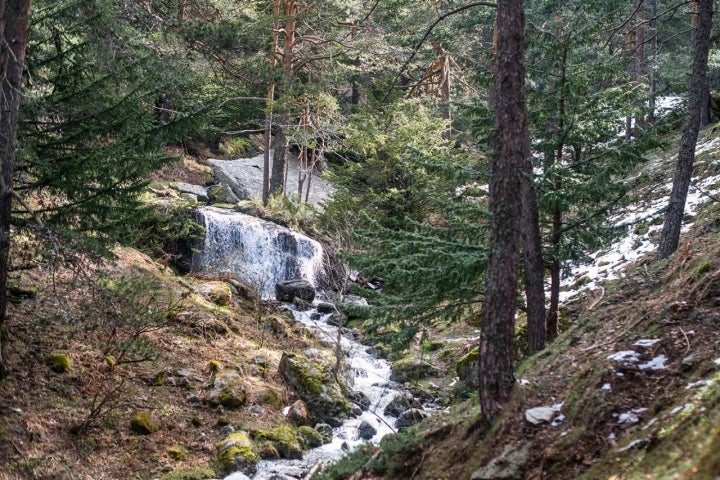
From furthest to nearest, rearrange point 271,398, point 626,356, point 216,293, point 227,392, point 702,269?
1. point 216,293
2. point 271,398
3. point 227,392
4. point 702,269
5. point 626,356

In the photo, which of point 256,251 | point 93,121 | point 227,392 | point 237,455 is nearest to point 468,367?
point 227,392

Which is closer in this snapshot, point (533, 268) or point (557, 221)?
point (533, 268)

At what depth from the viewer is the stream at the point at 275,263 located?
13516 mm

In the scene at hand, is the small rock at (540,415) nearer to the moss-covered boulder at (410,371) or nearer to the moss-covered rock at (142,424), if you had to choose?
the moss-covered rock at (142,424)

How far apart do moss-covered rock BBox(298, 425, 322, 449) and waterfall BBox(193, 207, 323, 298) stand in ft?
23.2

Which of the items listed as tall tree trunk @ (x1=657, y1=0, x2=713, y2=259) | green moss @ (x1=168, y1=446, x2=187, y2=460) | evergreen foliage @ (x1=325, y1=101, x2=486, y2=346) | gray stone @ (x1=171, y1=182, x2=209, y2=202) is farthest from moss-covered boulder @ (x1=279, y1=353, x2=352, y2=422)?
gray stone @ (x1=171, y1=182, x2=209, y2=202)

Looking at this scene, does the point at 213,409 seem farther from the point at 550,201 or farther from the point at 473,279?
the point at 550,201

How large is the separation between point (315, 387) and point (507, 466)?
7.68 meters

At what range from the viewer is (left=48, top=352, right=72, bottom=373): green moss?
885 centimetres

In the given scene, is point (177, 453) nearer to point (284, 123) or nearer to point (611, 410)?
point (611, 410)

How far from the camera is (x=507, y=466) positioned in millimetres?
4266

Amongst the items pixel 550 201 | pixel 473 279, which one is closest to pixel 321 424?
pixel 473 279

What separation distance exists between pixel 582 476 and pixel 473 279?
11.5ft

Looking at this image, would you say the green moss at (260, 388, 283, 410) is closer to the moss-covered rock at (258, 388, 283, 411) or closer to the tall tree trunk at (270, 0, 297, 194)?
the moss-covered rock at (258, 388, 283, 411)
